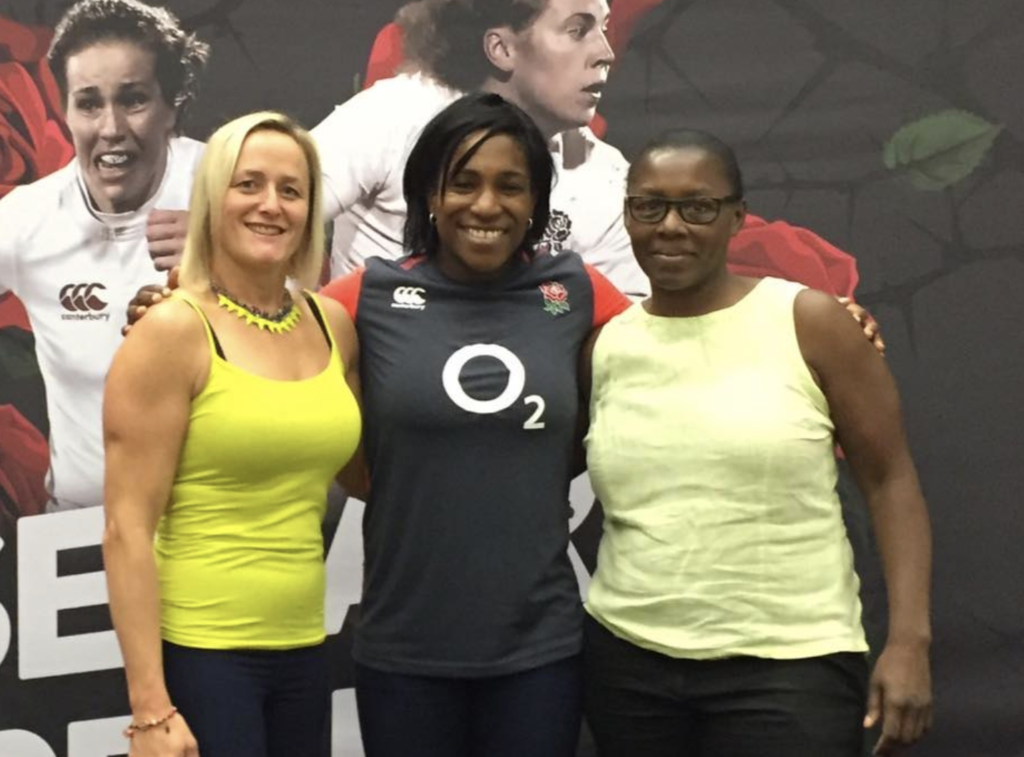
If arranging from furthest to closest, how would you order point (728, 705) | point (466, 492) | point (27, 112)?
point (27, 112) → point (466, 492) → point (728, 705)

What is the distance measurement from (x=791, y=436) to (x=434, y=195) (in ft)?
2.11

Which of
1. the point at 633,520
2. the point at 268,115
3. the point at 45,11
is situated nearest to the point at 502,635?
the point at 633,520

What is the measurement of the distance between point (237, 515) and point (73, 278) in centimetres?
105

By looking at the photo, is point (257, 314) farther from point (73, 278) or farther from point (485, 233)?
point (73, 278)

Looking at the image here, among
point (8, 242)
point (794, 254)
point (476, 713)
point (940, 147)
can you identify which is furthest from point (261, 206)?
point (940, 147)

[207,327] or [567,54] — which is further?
[567,54]

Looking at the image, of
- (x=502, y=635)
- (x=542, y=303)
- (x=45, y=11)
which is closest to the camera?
(x=502, y=635)

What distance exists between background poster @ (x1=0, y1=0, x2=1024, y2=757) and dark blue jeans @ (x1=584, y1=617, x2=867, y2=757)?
0.78 meters

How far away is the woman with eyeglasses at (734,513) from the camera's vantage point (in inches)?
62.3

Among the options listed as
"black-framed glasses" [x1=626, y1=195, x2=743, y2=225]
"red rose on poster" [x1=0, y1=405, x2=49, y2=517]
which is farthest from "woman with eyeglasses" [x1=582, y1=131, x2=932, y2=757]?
"red rose on poster" [x1=0, y1=405, x2=49, y2=517]

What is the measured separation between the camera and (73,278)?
7.80 ft

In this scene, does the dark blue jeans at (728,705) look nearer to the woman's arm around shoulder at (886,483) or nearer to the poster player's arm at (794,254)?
the woman's arm around shoulder at (886,483)

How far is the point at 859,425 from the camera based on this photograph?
1.63 meters

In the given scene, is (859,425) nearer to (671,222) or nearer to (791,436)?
(791,436)
